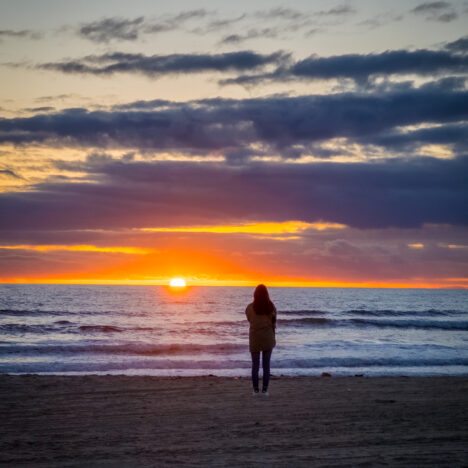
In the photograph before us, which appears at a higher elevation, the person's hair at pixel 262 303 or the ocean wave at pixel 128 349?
the person's hair at pixel 262 303

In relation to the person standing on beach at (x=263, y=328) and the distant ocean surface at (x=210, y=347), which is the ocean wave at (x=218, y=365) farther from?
the person standing on beach at (x=263, y=328)

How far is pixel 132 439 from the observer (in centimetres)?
740

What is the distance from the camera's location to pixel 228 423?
27.5ft

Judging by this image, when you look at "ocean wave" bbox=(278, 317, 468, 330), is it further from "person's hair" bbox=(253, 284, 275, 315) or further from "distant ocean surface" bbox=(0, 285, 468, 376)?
"person's hair" bbox=(253, 284, 275, 315)

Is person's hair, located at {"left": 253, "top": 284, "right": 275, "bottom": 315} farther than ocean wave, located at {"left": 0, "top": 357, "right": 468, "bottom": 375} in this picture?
No

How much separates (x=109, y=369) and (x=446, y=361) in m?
12.7

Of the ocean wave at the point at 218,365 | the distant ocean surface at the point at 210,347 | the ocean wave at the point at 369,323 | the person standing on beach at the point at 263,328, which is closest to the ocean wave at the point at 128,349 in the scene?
the distant ocean surface at the point at 210,347

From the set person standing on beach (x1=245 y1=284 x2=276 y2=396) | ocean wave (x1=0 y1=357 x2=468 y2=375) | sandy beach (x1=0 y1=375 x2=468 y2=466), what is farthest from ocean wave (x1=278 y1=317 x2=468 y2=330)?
person standing on beach (x1=245 y1=284 x2=276 y2=396)

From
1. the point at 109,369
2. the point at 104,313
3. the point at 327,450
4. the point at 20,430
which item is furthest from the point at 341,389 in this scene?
the point at 104,313

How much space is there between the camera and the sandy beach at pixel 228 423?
6.53 metres

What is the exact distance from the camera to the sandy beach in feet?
21.4

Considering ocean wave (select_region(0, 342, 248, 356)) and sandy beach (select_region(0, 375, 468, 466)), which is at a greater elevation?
sandy beach (select_region(0, 375, 468, 466))

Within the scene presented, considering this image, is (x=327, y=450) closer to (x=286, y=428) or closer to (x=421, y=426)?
(x=286, y=428)

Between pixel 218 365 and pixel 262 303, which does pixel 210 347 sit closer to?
pixel 218 365
